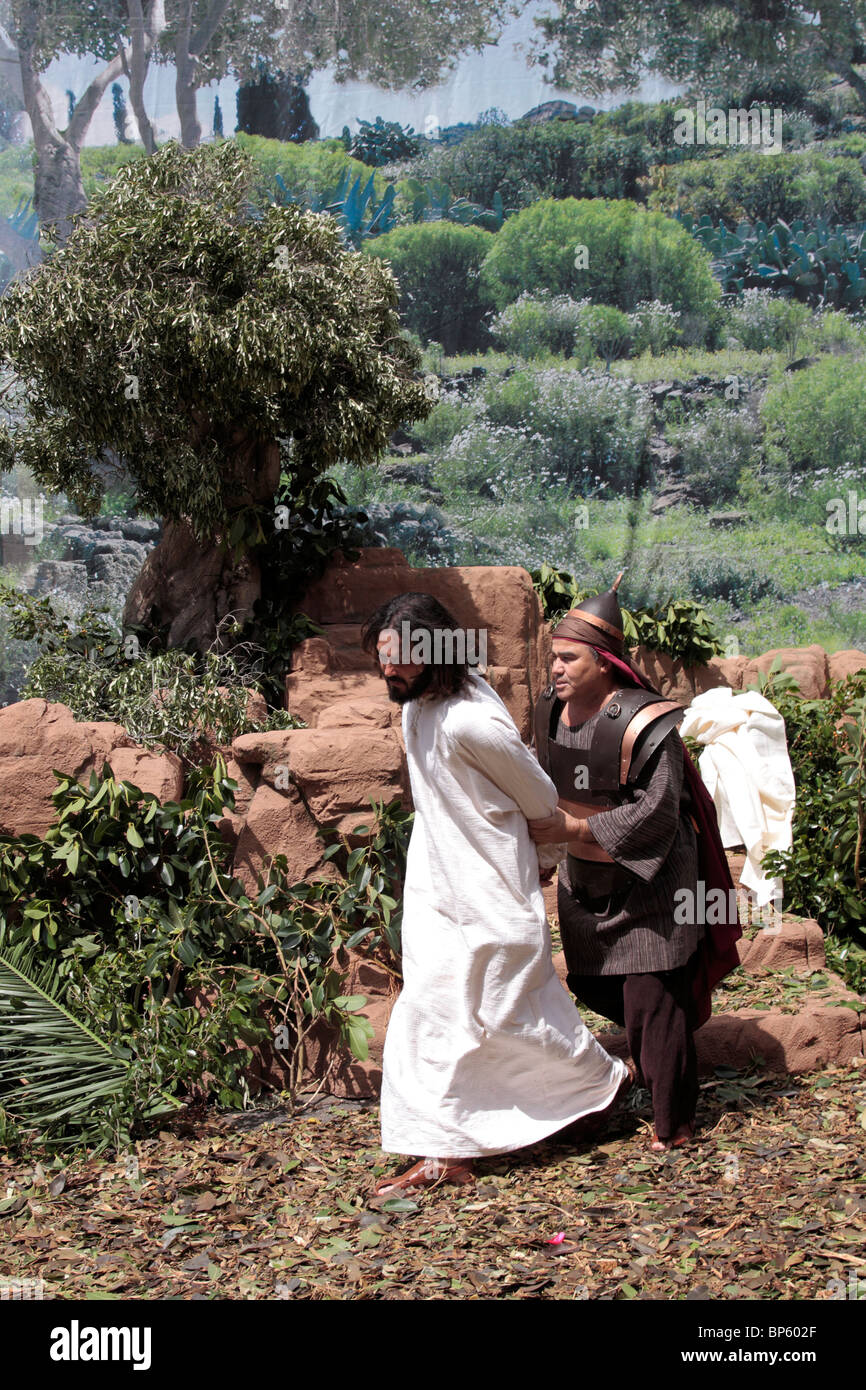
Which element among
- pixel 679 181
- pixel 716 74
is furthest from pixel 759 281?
pixel 716 74

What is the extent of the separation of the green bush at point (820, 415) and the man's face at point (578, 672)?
386 inches

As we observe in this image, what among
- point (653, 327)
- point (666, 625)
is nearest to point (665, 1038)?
point (666, 625)

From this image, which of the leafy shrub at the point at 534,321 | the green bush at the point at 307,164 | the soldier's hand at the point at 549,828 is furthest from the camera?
the leafy shrub at the point at 534,321

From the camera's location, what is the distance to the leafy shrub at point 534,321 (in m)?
12.6

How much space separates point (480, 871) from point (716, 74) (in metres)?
12.2

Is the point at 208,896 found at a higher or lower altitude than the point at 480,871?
lower

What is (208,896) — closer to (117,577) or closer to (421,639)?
(421,639)

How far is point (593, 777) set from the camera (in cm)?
380

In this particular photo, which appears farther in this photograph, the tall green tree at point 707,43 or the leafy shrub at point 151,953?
the tall green tree at point 707,43

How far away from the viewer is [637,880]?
379 cm

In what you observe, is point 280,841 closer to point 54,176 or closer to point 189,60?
point 54,176

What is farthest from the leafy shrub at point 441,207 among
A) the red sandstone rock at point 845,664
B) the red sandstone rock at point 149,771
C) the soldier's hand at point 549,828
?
the soldier's hand at point 549,828

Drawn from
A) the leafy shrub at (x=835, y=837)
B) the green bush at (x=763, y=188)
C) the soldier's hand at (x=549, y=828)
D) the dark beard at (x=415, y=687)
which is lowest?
the leafy shrub at (x=835, y=837)

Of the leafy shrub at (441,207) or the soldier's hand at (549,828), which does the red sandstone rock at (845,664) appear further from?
the leafy shrub at (441,207)
